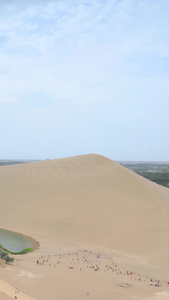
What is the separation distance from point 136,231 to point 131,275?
34.4 feet

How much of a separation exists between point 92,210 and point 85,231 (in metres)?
3.96

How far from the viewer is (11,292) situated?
15.4 metres

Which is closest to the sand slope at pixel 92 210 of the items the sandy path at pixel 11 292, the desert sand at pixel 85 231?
the desert sand at pixel 85 231

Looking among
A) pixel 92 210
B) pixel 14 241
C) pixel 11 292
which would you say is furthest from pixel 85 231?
pixel 11 292

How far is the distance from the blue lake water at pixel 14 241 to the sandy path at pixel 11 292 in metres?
10.6

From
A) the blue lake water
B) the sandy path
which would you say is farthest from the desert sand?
the blue lake water

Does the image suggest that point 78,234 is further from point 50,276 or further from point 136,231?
point 50,276

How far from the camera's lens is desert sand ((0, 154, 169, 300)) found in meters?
17.5

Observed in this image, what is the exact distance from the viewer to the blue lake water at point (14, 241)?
90.3 ft

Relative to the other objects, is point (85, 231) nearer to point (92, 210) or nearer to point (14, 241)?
point (92, 210)

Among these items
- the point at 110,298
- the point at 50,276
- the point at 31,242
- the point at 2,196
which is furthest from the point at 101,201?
the point at 110,298

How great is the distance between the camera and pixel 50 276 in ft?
62.2

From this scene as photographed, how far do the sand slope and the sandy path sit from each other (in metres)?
12.7

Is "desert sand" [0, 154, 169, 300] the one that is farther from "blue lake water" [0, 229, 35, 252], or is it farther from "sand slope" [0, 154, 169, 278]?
"blue lake water" [0, 229, 35, 252]
